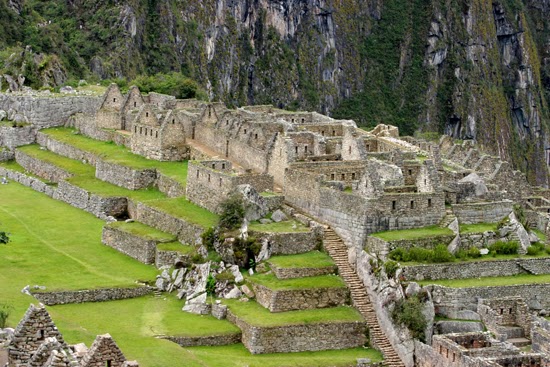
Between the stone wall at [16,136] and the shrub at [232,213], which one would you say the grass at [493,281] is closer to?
the shrub at [232,213]

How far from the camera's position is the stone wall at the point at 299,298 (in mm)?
42594

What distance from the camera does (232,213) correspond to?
45.7 m

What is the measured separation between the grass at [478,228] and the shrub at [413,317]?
4184 mm

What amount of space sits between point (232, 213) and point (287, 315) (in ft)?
15.4

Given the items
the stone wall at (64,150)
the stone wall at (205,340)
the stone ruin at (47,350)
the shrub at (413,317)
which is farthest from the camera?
the stone wall at (64,150)

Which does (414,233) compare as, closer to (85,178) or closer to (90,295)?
(90,295)

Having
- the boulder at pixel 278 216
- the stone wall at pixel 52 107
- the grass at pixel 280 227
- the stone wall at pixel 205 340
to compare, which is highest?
the stone wall at pixel 52 107

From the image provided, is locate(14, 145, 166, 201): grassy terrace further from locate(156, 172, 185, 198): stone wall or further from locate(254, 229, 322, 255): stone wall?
locate(254, 229, 322, 255): stone wall

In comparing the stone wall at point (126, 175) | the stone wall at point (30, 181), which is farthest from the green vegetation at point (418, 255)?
the stone wall at point (30, 181)

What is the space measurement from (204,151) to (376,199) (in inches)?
525

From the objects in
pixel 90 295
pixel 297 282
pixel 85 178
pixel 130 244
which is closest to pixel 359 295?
pixel 297 282

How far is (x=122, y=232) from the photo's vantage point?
49.3 meters

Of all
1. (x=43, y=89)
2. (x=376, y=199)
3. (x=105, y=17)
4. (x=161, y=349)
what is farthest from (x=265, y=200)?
(x=105, y=17)

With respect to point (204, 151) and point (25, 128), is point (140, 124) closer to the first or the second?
point (204, 151)
